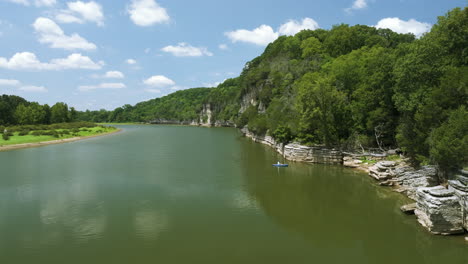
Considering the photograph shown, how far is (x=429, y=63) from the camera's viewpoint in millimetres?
22781

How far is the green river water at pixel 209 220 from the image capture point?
11.8 metres

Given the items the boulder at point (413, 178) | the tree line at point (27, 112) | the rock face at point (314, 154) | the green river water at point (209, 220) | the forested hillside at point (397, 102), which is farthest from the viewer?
the tree line at point (27, 112)

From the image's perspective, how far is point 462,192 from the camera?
523 inches

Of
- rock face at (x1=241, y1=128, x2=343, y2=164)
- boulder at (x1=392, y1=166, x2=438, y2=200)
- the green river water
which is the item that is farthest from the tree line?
boulder at (x1=392, y1=166, x2=438, y2=200)

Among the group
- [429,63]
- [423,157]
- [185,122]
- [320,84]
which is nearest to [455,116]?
[423,157]

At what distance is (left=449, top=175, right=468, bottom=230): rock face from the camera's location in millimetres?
12930

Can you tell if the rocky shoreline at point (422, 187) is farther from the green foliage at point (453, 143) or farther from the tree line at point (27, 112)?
the tree line at point (27, 112)

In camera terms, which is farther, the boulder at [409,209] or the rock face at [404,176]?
the rock face at [404,176]

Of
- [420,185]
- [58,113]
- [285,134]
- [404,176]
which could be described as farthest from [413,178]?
[58,113]

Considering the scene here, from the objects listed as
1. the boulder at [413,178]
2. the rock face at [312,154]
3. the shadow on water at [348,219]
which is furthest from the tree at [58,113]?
the boulder at [413,178]

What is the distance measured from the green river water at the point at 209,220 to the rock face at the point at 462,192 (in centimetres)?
117

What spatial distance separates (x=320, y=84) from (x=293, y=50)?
50.6 metres

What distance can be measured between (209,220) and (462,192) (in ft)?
41.3

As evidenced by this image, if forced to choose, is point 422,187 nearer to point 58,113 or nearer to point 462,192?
point 462,192
